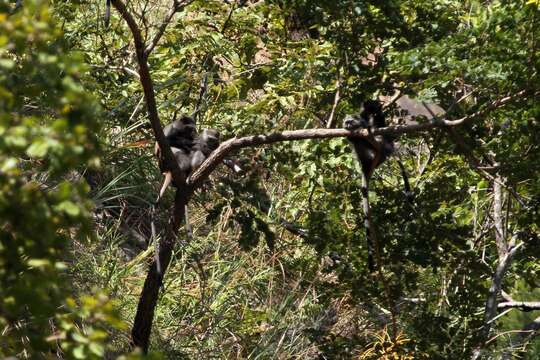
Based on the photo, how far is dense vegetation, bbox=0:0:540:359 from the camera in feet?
15.1

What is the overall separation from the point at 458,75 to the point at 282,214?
3675mm

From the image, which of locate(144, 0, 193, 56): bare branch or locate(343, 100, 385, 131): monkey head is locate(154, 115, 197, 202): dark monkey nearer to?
locate(343, 100, 385, 131): monkey head

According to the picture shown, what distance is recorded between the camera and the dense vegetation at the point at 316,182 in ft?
15.1

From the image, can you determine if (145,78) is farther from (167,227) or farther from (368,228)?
(368,228)

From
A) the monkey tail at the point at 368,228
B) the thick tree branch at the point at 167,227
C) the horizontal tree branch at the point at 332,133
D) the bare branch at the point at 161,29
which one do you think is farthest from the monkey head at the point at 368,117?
the bare branch at the point at 161,29

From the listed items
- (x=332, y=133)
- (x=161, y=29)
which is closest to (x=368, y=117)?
(x=332, y=133)

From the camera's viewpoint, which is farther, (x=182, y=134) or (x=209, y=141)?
(x=182, y=134)

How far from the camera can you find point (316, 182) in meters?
5.98

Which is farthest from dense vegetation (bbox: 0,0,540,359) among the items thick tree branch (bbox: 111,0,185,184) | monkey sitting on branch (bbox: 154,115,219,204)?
monkey sitting on branch (bbox: 154,115,219,204)

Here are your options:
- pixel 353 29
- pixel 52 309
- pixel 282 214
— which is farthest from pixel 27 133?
pixel 282 214

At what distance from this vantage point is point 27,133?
2.02 metres

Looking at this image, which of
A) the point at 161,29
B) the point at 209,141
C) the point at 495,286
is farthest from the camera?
the point at 209,141

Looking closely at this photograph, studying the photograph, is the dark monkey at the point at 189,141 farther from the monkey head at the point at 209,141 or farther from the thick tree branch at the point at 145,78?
the thick tree branch at the point at 145,78

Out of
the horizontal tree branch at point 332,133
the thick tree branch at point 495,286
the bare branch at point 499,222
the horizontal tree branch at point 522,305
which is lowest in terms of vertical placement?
the horizontal tree branch at point 522,305
